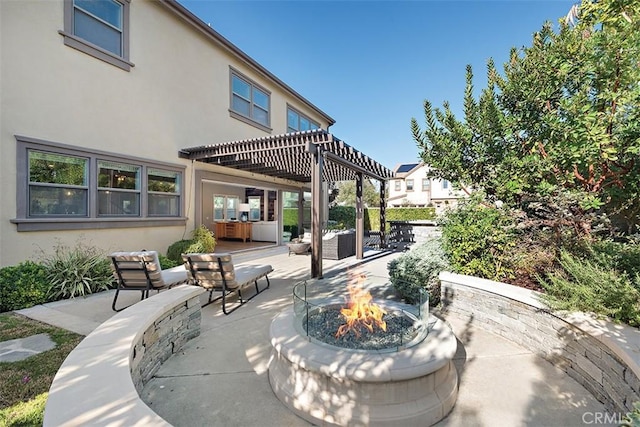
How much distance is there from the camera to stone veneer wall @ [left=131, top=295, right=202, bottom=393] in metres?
→ 2.76

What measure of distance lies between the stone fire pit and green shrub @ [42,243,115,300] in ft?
17.1

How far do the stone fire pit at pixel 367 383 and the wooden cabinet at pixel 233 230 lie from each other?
37.5ft

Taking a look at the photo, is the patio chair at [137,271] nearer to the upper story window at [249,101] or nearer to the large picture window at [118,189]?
the large picture window at [118,189]

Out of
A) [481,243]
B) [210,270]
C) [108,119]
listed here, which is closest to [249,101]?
[108,119]

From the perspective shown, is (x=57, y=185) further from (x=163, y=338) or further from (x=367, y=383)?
(x=367, y=383)

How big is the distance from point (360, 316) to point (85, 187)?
6917mm

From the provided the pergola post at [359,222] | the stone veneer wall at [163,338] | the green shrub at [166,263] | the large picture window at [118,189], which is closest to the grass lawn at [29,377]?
the stone veneer wall at [163,338]

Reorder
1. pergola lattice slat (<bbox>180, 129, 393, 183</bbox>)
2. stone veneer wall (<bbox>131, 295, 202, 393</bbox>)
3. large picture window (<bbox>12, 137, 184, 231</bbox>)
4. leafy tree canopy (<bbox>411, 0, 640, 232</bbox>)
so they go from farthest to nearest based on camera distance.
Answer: pergola lattice slat (<bbox>180, 129, 393, 183</bbox>) < large picture window (<bbox>12, 137, 184, 231</bbox>) < leafy tree canopy (<bbox>411, 0, 640, 232</bbox>) < stone veneer wall (<bbox>131, 295, 202, 393</bbox>)

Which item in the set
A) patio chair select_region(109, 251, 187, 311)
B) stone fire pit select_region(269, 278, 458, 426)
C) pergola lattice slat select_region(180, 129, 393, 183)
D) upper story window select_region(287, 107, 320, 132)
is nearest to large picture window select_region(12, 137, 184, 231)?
pergola lattice slat select_region(180, 129, 393, 183)

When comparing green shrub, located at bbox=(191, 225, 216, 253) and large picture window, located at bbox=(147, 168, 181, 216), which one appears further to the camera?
green shrub, located at bbox=(191, 225, 216, 253)

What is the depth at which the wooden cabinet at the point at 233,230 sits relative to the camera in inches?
546

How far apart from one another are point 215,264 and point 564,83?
23.3ft

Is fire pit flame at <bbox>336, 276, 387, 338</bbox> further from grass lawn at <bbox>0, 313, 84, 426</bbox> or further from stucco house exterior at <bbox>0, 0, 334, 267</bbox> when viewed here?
stucco house exterior at <bbox>0, 0, 334, 267</bbox>

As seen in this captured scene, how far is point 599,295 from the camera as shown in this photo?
10.6ft
